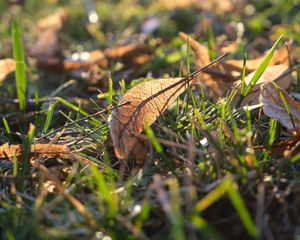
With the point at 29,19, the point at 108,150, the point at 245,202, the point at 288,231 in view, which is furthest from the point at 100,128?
the point at 29,19

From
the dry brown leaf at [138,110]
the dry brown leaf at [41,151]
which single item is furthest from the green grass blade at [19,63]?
the dry brown leaf at [138,110]

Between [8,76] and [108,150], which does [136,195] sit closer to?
[108,150]

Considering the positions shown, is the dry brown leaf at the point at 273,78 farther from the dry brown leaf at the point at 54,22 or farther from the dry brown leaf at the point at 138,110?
the dry brown leaf at the point at 54,22

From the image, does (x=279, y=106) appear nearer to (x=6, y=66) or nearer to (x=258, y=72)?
(x=258, y=72)

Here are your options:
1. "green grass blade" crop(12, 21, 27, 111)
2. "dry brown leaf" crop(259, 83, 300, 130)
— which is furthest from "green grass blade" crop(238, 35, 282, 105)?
"green grass blade" crop(12, 21, 27, 111)

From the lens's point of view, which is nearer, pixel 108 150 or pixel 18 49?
pixel 108 150

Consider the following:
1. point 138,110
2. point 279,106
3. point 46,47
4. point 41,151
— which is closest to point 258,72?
point 279,106

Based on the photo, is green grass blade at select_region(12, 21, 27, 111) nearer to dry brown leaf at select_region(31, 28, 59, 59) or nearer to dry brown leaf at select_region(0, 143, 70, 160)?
dry brown leaf at select_region(0, 143, 70, 160)
